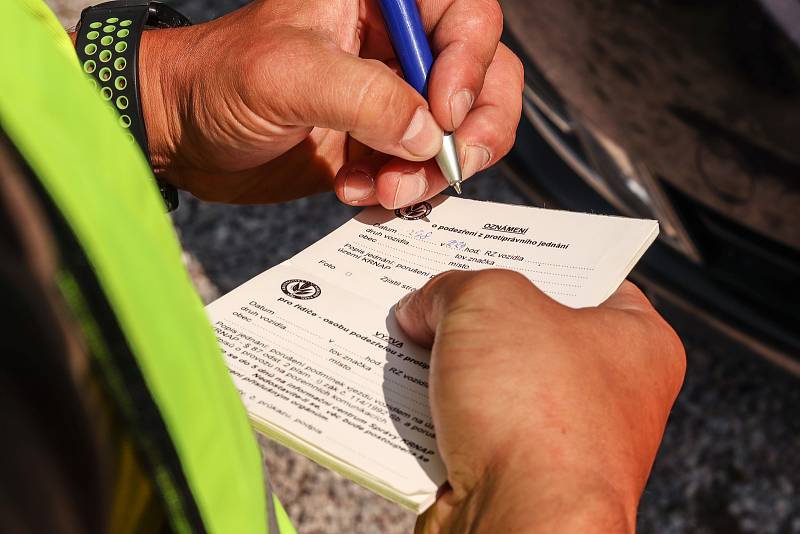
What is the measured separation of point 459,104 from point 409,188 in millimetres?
153

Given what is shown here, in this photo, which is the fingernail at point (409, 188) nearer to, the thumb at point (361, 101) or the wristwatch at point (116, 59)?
the thumb at point (361, 101)

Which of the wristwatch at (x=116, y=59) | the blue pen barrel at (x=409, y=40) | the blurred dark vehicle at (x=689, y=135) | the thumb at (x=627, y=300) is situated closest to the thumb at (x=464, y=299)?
the thumb at (x=627, y=300)

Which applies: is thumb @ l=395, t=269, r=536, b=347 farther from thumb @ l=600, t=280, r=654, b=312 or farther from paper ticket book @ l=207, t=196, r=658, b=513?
thumb @ l=600, t=280, r=654, b=312

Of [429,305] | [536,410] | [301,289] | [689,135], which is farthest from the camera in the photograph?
[689,135]

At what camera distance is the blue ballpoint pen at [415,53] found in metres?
1.20

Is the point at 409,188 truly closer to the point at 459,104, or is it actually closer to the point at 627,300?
the point at 459,104

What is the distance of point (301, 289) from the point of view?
113 cm

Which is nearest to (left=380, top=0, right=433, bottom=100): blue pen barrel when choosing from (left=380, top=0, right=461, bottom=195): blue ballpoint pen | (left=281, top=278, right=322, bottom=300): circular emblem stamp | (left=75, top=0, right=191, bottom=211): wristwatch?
(left=380, top=0, right=461, bottom=195): blue ballpoint pen

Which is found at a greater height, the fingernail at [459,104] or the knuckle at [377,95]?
the knuckle at [377,95]

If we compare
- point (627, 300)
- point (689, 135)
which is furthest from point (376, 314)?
point (689, 135)

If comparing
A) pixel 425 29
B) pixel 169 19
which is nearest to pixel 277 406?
pixel 425 29

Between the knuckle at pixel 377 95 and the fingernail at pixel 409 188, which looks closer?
the knuckle at pixel 377 95

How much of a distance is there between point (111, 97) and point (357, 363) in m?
0.66

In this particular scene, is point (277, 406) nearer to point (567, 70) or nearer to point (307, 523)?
point (307, 523)
